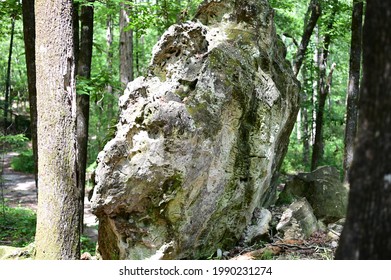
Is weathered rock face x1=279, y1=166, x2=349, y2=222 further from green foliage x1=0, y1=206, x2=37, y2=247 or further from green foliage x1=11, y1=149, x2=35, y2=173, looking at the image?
green foliage x1=11, y1=149, x2=35, y2=173

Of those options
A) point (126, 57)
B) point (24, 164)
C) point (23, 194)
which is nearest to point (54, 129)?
point (126, 57)

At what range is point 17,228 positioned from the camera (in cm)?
1038

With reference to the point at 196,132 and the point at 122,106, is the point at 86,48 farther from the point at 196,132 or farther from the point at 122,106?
the point at 196,132

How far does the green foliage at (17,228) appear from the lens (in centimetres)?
939

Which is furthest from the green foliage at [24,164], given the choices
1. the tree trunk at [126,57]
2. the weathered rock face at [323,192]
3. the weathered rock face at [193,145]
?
the weathered rock face at [193,145]

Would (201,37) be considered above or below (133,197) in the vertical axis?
above

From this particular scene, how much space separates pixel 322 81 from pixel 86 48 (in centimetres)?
961

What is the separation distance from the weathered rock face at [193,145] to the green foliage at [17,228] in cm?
354

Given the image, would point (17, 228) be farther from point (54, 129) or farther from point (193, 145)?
point (193, 145)

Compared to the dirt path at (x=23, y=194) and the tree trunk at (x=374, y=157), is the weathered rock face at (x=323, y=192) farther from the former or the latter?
the tree trunk at (x=374, y=157)

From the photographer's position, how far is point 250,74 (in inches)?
289
